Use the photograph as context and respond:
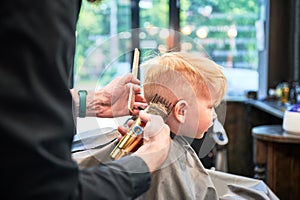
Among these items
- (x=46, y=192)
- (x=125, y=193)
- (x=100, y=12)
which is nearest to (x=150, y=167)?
(x=125, y=193)

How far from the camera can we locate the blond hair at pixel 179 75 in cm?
113

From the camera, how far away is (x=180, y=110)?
1126 millimetres

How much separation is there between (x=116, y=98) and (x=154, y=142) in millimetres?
384

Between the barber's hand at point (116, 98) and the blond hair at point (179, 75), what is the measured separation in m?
0.03

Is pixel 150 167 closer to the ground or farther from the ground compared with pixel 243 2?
closer to the ground

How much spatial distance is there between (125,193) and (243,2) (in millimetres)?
3985

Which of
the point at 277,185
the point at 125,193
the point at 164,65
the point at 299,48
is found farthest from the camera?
the point at 299,48

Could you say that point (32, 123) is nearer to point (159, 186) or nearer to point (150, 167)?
point (150, 167)

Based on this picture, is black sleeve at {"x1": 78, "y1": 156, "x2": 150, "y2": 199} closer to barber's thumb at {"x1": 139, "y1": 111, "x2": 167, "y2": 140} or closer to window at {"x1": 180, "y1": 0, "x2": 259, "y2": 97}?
barber's thumb at {"x1": 139, "y1": 111, "x2": 167, "y2": 140}

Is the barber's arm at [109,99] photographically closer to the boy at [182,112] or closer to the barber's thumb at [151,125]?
the boy at [182,112]

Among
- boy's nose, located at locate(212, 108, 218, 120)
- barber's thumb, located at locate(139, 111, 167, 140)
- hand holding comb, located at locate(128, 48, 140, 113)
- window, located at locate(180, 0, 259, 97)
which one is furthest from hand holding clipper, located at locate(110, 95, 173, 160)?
window, located at locate(180, 0, 259, 97)

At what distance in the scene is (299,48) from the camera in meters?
4.05

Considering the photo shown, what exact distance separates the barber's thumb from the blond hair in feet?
0.46

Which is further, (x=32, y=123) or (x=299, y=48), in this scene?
(x=299, y=48)
